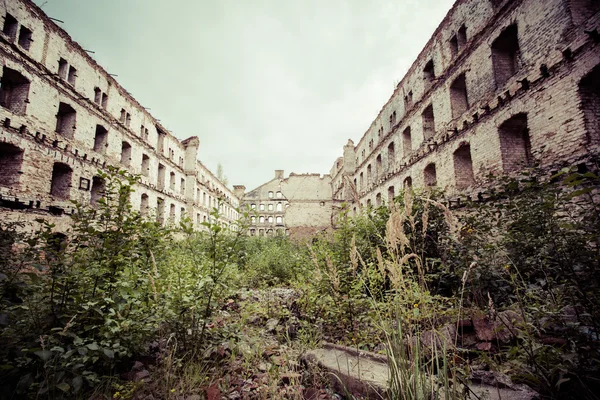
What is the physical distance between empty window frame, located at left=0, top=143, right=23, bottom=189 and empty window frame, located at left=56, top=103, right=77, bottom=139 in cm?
247

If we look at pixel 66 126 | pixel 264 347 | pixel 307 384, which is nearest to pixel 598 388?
pixel 307 384

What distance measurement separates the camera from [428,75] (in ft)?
38.0

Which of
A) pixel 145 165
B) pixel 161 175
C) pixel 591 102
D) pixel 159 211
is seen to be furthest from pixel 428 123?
pixel 161 175

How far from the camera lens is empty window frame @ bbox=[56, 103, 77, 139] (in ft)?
35.2

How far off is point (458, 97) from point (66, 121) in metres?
15.7

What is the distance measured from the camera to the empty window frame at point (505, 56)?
7.34 m

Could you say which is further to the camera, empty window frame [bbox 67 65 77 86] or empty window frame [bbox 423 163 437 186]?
empty window frame [bbox 423 163 437 186]

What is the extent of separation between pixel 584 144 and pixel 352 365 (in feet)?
20.5

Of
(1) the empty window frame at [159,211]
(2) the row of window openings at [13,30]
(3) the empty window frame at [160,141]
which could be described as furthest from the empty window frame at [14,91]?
(3) the empty window frame at [160,141]

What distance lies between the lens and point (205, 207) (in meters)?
Answer: 23.4

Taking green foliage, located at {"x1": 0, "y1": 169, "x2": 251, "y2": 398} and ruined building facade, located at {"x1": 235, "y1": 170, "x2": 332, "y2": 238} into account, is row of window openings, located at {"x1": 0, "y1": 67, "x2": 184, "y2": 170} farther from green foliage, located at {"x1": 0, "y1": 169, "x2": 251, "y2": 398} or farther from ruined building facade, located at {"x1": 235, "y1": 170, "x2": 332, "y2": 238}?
ruined building facade, located at {"x1": 235, "y1": 170, "x2": 332, "y2": 238}

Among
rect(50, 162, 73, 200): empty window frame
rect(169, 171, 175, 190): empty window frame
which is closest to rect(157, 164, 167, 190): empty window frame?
rect(169, 171, 175, 190): empty window frame

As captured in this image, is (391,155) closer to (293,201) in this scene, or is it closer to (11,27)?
(293,201)

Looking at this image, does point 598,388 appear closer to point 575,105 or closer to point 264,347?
point 264,347
